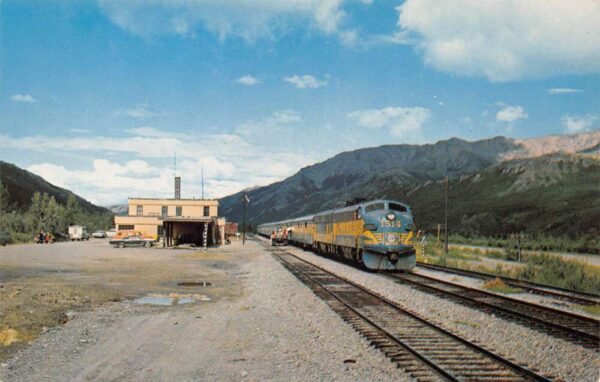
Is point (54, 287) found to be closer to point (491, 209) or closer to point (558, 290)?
point (558, 290)

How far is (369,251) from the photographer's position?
88.0ft

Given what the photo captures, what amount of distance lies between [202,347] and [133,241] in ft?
177

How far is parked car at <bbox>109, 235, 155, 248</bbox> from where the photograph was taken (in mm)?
61922

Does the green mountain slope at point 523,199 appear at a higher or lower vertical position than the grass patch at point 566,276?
higher

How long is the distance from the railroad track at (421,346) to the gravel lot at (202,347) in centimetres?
38

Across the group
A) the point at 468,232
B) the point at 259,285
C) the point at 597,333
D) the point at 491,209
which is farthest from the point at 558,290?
the point at 491,209

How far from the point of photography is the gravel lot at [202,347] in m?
9.06

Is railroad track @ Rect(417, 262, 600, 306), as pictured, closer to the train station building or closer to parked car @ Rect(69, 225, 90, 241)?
the train station building

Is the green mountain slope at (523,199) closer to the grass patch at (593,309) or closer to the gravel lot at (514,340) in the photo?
the grass patch at (593,309)

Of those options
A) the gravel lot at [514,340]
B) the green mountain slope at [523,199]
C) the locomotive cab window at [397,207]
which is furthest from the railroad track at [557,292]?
the green mountain slope at [523,199]

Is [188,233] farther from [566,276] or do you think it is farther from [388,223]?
[566,276]

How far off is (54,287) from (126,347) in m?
12.0

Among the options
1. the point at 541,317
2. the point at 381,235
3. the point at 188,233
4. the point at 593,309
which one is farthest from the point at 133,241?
the point at 541,317

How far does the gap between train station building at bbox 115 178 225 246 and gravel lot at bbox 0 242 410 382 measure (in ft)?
127
